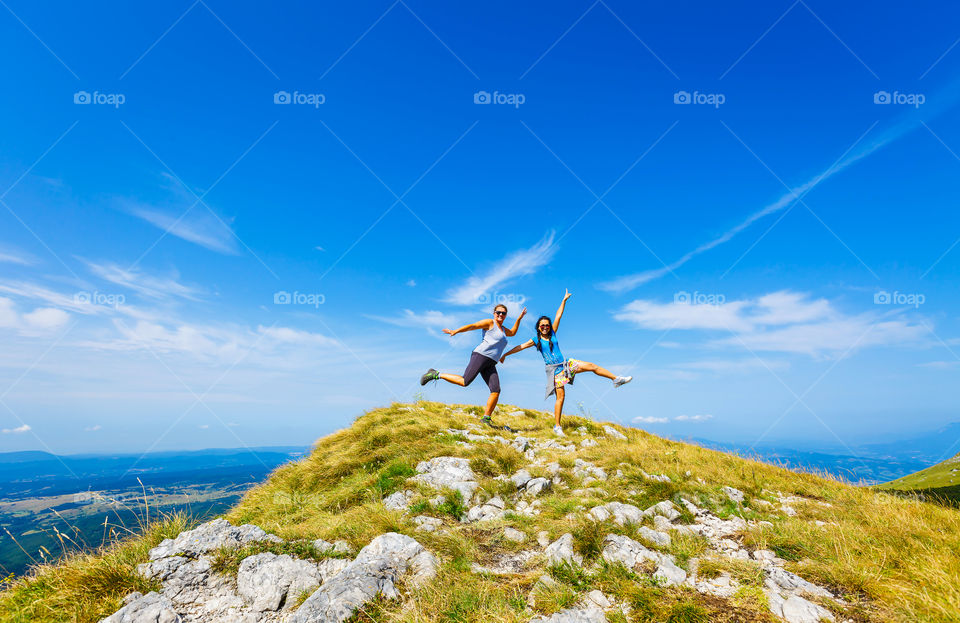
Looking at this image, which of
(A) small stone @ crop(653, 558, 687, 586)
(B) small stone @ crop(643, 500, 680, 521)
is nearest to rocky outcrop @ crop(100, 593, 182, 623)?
(A) small stone @ crop(653, 558, 687, 586)

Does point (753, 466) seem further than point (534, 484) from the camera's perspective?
Yes

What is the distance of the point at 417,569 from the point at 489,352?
8.17 meters

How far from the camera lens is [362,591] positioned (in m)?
4.14

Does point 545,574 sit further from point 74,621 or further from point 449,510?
point 74,621

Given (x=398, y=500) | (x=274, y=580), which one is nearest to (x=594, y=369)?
(x=398, y=500)

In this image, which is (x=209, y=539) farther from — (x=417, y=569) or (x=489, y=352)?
(x=489, y=352)

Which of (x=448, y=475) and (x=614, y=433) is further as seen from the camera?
(x=614, y=433)

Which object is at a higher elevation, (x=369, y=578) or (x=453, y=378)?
(x=453, y=378)

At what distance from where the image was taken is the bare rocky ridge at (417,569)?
4.04m

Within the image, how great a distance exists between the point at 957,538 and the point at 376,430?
36.3 feet

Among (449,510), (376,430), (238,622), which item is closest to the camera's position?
(238,622)

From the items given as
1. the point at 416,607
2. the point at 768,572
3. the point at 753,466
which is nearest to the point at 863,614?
the point at 768,572

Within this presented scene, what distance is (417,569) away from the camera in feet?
15.2

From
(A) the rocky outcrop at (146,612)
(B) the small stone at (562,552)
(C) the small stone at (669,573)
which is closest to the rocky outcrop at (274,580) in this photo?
(A) the rocky outcrop at (146,612)
